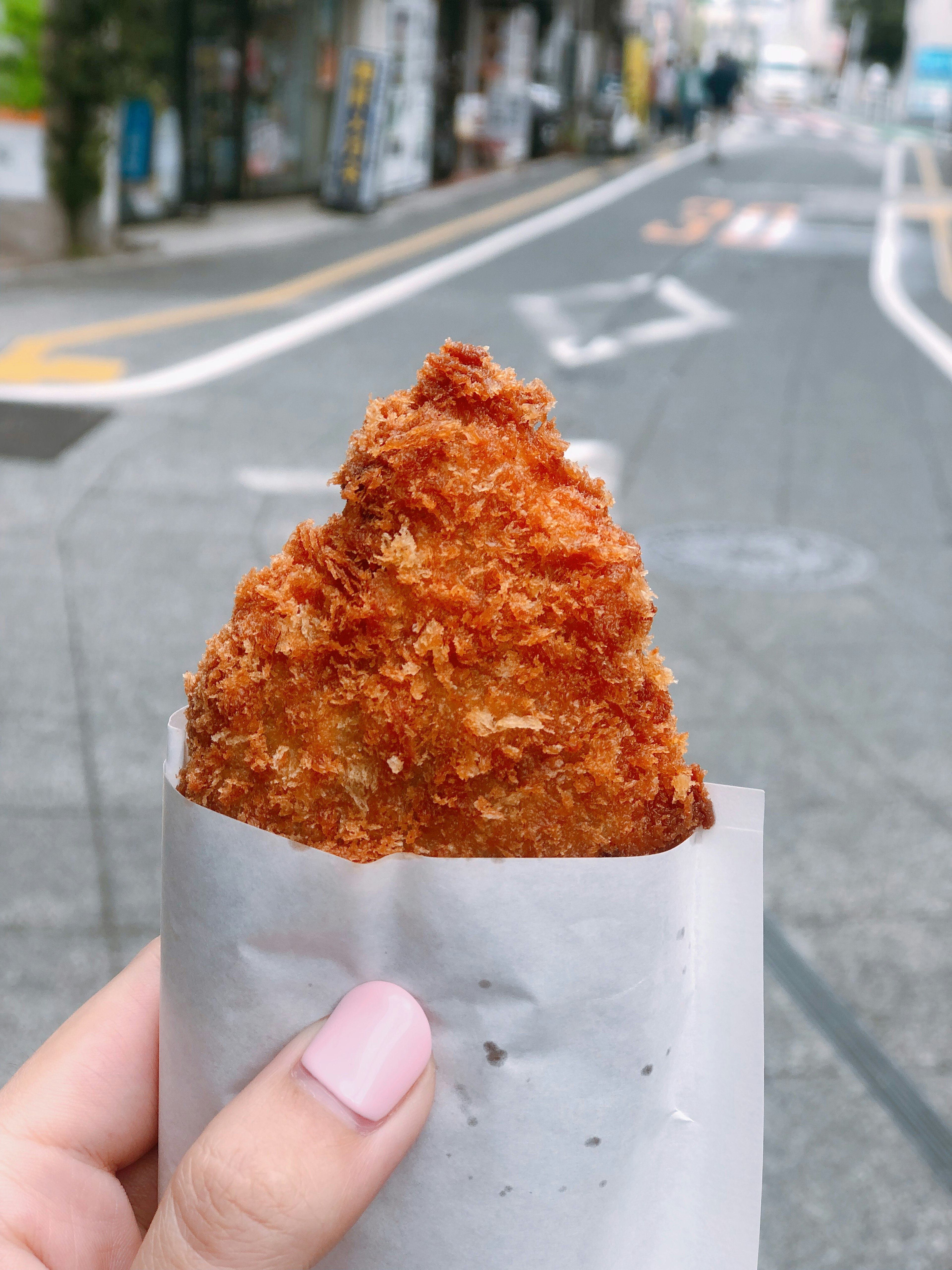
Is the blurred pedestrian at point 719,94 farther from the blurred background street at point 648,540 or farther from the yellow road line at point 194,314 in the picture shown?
the blurred background street at point 648,540

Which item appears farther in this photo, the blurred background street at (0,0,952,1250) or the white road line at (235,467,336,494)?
the white road line at (235,467,336,494)

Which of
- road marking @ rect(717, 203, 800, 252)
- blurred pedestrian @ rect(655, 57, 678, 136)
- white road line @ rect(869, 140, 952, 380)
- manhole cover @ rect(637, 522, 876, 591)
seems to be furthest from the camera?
blurred pedestrian @ rect(655, 57, 678, 136)

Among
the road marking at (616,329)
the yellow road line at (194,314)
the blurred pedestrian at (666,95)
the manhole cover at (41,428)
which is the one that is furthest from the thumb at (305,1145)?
the blurred pedestrian at (666,95)

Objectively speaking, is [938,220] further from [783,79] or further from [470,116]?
[783,79]

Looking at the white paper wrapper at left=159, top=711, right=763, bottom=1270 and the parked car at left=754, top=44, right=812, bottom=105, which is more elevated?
the parked car at left=754, top=44, right=812, bottom=105

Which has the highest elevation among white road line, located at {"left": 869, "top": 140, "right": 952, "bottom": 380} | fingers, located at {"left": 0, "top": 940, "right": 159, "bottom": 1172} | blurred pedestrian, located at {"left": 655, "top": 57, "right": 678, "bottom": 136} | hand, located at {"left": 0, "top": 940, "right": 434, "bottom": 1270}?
blurred pedestrian, located at {"left": 655, "top": 57, "right": 678, "bottom": 136}

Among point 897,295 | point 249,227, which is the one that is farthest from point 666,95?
point 897,295

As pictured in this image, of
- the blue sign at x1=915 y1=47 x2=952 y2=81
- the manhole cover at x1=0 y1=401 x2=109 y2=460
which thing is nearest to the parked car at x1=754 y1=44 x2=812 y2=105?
the blue sign at x1=915 y1=47 x2=952 y2=81

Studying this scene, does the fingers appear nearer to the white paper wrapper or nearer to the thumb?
the white paper wrapper
